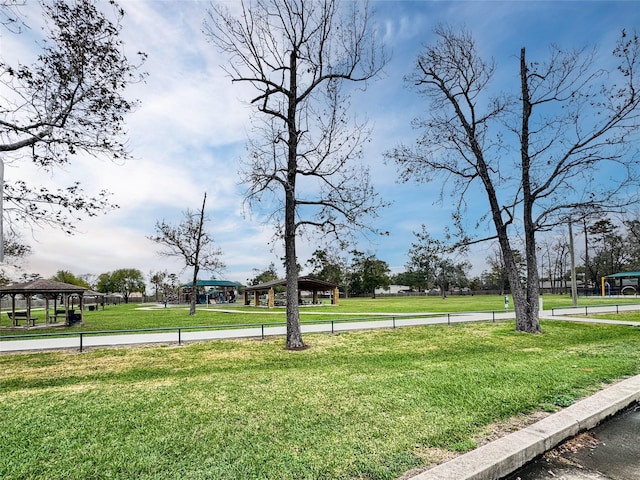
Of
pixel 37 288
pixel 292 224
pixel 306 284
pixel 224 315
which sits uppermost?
pixel 292 224

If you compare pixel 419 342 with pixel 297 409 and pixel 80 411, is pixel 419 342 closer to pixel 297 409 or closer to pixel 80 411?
pixel 297 409

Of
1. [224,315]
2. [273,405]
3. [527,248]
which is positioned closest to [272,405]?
[273,405]

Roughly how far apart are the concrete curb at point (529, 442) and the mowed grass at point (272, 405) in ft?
0.85

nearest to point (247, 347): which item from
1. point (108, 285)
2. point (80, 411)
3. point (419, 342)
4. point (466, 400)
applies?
point (419, 342)

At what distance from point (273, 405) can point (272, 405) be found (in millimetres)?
14

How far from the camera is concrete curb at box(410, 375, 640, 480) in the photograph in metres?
3.10

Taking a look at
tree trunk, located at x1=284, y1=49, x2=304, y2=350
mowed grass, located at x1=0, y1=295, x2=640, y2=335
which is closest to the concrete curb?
tree trunk, located at x1=284, y1=49, x2=304, y2=350

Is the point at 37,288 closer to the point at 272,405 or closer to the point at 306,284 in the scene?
the point at 272,405

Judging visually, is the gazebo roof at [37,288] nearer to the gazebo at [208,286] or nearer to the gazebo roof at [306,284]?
the gazebo at [208,286]

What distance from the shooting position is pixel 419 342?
10.9 m

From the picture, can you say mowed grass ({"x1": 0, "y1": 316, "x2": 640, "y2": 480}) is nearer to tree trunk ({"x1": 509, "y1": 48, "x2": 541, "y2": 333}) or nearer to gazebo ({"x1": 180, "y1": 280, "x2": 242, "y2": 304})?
tree trunk ({"x1": 509, "y1": 48, "x2": 541, "y2": 333})

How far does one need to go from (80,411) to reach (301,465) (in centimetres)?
340

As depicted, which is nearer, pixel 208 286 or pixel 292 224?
pixel 292 224

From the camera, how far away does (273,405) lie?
16.4 ft
